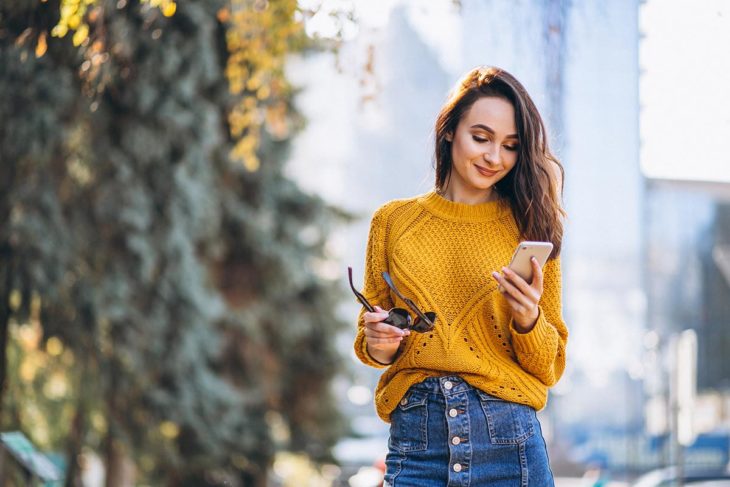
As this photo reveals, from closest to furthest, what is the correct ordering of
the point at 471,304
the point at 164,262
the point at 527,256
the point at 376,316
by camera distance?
A: the point at 527,256 → the point at 376,316 → the point at 471,304 → the point at 164,262

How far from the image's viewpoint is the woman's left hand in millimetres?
2668

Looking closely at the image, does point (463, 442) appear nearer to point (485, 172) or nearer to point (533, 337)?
point (533, 337)

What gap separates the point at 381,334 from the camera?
276cm

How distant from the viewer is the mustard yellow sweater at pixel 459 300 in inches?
111

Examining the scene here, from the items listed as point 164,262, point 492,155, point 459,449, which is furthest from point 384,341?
point 164,262

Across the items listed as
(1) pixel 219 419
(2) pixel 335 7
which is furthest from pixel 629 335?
(2) pixel 335 7

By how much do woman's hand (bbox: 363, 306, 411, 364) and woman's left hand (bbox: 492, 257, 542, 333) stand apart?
25 centimetres

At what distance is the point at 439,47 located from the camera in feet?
159

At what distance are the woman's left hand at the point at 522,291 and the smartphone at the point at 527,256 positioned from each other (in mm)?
12

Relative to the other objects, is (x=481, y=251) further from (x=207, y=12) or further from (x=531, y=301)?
(x=207, y=12)

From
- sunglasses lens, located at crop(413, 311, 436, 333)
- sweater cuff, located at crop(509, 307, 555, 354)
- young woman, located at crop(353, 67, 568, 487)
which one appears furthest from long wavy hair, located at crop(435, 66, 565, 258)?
sunglasses lens, located at crop(413, 311, 436, 333)

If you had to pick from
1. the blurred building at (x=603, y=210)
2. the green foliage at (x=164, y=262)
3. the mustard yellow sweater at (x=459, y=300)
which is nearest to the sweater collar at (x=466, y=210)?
the mustard yellow sweater at (x=459, y=300)

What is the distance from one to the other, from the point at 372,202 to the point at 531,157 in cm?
5536

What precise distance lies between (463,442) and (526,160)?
28.6 inches
